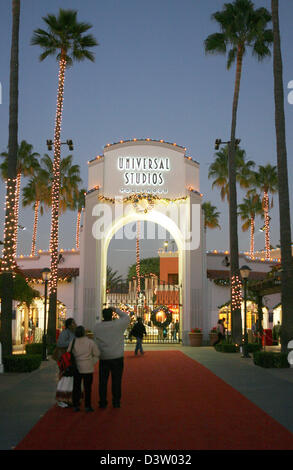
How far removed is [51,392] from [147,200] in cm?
1876

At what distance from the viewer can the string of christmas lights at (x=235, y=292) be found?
25.1 m

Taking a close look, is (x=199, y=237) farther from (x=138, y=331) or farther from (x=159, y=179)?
(x=138, y=331)

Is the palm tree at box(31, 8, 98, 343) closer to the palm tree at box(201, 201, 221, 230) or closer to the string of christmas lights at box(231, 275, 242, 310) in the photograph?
the string of christmas lights at box(231, 275, 242, 310)

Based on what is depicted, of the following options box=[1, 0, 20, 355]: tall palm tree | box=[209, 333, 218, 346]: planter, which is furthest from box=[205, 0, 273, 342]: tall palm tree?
box=[1, 0, 20, 355]: tall palm tree

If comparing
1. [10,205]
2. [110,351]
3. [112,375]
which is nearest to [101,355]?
[110,351]

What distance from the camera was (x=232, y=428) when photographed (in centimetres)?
770

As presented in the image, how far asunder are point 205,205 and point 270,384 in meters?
45.8

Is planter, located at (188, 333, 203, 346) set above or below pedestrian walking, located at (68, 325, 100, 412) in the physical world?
below

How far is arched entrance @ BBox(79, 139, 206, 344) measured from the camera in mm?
29359

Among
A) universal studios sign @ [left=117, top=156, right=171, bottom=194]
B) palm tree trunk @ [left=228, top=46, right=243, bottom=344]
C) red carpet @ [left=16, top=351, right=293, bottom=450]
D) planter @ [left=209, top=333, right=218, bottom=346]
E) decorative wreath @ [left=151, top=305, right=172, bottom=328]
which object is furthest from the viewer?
decorative wreath @ [left=151, top=305, right=172, bottom=328]

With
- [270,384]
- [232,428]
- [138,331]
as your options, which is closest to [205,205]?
[138,331]

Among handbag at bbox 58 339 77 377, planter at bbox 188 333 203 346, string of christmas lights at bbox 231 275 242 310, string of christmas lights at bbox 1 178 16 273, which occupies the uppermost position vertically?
string of christmas lights at bbox 1 178 16 273

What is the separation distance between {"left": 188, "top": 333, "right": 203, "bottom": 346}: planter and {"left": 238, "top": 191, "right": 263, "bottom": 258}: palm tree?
2291cm

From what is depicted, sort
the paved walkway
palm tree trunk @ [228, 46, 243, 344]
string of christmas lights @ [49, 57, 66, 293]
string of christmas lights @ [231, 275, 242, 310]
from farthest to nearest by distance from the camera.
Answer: string of christmas lights @ [231, 275, 242, 310], palm tree trunk @ [228, 46, 243, 344], string of christmas lights @ [49, 57, 66, 293], the paved walkway
